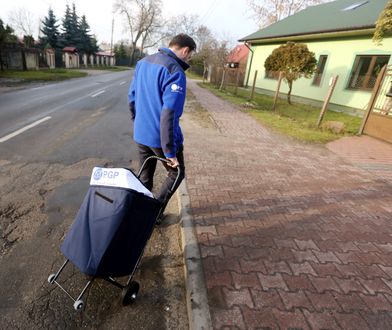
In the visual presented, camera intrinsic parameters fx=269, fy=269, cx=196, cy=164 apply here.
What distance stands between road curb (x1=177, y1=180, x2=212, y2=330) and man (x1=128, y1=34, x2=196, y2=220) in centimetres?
59

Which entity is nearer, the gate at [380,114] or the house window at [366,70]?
the gate at [380,114]

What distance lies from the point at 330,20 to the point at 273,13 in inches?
744

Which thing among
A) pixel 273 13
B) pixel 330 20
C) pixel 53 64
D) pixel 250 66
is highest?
pixel 273 13

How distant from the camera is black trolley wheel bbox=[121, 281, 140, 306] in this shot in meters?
2.07

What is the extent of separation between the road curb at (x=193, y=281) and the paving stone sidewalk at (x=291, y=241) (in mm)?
65

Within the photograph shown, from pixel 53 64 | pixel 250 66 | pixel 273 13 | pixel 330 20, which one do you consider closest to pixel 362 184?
pixel 330 20

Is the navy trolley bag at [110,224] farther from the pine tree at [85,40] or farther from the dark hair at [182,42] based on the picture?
the pine tree at [85,40]

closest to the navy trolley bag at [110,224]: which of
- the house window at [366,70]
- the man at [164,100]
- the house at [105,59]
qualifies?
the man at [164,100]

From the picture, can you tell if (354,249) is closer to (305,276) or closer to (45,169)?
(305,276)

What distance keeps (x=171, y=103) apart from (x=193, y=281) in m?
1.55

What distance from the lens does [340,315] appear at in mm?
2148

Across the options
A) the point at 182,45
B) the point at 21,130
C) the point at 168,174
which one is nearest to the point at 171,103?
the point at 182,45

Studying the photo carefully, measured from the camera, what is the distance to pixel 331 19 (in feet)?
55.6

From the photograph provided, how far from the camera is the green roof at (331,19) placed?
1375 centimetres
